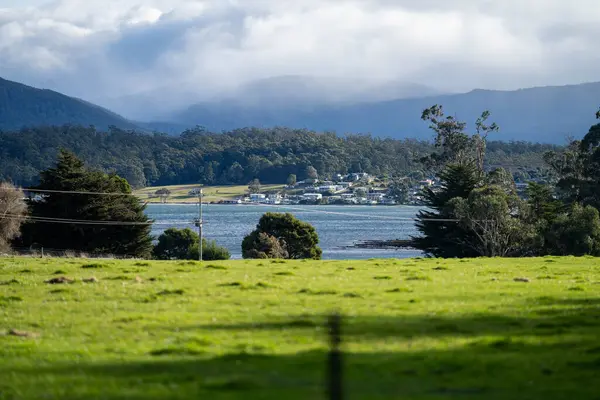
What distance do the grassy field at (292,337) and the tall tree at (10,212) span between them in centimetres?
4510

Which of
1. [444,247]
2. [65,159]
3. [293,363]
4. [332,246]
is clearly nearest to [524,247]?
[444,247]

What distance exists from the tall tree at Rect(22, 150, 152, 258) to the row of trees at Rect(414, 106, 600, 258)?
25.3 metres

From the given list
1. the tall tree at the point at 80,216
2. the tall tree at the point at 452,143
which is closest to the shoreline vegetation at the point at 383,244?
the tall tree at the point at 452,143

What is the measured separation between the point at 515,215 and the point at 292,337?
6172 cm

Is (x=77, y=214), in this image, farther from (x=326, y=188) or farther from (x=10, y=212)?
(x=326, y=188)

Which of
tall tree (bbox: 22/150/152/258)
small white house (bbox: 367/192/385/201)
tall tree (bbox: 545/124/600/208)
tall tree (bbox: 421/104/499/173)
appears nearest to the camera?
tall tree (bbox: 22/150/152/258)

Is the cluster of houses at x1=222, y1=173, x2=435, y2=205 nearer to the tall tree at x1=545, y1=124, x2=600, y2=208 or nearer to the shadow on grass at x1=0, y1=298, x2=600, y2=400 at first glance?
the tall tree at x1=545, y1=124, x2=600, y2=208

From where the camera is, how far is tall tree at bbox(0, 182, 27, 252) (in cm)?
6507

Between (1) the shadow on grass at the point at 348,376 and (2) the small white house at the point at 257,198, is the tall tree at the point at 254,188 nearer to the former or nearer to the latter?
(2) the small white house at the point at 257,198

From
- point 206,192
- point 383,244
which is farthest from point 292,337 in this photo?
point 206,192

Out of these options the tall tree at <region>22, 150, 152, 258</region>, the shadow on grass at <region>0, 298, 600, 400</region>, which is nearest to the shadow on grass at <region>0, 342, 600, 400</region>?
the shadow on grass at <region>0, 298, 600, 400</region>

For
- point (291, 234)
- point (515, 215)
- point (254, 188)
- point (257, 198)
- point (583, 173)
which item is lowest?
point (291, 234)

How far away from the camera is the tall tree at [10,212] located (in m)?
65.1

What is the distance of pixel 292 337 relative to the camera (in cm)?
1259
